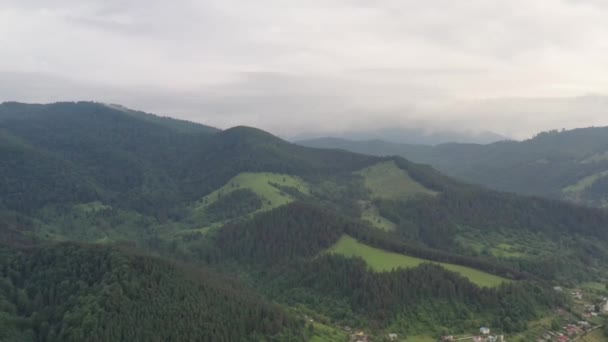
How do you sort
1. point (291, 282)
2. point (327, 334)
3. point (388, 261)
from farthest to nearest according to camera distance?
point (388, 261)
point (291, 282)
point (327, 334)

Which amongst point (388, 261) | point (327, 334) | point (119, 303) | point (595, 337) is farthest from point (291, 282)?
point (595, 337)

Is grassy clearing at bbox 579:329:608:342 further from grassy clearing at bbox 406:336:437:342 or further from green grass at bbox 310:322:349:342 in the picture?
green grass at bbox 310:322:349:342

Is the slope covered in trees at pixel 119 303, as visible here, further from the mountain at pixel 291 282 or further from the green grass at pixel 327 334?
the green grass at pixel 327 334

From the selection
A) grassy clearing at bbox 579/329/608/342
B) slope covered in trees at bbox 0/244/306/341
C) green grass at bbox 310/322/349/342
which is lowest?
green grass at bbox 310/322/349/342

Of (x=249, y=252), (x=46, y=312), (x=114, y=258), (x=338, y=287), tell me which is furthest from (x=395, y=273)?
(x=46, y=312)

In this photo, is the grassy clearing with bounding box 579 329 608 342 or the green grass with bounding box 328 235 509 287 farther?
the green grass with bounding box 328 235 509 287

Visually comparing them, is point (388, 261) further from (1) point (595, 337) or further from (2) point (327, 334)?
(1) point (595, 337)

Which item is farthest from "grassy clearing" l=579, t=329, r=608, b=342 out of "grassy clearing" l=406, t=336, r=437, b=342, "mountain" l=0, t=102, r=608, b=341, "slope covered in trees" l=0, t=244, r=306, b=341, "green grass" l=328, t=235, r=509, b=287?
"slope covered in trees" l=0, t=244, r=306, b=341

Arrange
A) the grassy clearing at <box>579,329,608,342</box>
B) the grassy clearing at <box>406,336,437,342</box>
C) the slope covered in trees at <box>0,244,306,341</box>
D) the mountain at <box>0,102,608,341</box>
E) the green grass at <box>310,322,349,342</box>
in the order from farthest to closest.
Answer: the grassy clearing at <box>579,329,608,342</box>, the grassy clearing at <box>406,336,437,342</box>, the green grass at <box>310,322,349,342</box>, the mountain at <box>0,102,608,341</box>, the slope covered in trees at <box>0,244,306,341</box>

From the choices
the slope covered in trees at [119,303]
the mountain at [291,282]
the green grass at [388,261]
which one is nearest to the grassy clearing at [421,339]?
the mountain at [291,282]
